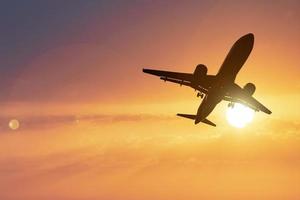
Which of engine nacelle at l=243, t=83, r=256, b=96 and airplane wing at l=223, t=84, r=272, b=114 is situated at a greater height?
engine nacelle at l=243, t=83, r=256, b=96

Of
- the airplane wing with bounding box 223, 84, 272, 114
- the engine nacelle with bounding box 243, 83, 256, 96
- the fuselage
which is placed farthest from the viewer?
the engine nacelle with bounding box 243, 83, 256, 96

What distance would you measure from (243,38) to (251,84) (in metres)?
17.5

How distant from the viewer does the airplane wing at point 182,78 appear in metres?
130

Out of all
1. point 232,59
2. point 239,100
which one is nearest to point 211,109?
point 239,100

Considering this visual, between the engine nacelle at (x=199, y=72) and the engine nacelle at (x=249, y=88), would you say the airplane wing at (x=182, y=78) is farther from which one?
the engine nacelle at (x=249, y=88)

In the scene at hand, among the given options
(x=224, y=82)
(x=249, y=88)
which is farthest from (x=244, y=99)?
(x=224, y=82)

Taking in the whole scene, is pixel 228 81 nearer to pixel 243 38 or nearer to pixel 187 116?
pixel 243 38

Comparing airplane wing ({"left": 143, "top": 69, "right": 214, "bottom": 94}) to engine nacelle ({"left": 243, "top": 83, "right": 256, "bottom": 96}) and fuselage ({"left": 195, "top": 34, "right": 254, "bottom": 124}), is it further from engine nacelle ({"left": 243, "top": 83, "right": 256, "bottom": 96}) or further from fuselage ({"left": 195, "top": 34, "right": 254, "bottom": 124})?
engine nacelle ({"left": 243, "top": 83, "right": 256, "bottom": 96})

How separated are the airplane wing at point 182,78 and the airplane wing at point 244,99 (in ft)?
25.9

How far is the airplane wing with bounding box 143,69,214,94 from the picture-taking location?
427ft

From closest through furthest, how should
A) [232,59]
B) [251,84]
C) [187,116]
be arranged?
[232,59]
[251,84]
[187,116]

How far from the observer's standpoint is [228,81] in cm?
12925

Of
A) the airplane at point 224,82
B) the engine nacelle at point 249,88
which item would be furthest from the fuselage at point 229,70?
the engine nacelle at point 249,88

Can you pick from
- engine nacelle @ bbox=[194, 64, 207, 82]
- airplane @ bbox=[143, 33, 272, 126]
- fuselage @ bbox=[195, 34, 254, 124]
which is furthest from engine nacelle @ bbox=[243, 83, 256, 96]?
engine nacelle @ bbox=[194, 64, 207, 82]
